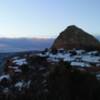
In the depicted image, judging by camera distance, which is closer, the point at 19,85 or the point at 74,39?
the point at 19,85

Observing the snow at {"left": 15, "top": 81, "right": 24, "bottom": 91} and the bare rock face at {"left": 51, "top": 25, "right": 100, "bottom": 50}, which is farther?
the bare rock face at {"left": 51, "top": 25, "right": 100, "bottom": 50}

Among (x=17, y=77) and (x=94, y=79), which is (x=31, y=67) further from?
(x=94, y=79)

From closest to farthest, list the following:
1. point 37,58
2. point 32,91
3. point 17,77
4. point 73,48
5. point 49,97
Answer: point 49,97 < point 32,91 < point 17,77 < point 37,58 < point 73,48

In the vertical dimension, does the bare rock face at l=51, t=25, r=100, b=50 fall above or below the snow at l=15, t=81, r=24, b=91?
above

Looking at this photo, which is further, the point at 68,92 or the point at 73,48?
the point at 73,48

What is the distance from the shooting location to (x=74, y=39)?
4988 centimetres

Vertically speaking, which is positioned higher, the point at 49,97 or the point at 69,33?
the point at 69,33

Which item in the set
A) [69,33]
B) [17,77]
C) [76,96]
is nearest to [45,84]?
[76,96]

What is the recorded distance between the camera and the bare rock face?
4916cm

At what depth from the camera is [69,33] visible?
168ft

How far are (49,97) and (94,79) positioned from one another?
10.5 ft

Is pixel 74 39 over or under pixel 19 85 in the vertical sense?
over

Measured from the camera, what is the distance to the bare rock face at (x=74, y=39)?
4916 cm

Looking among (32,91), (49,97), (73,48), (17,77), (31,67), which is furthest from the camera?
(73,48)
